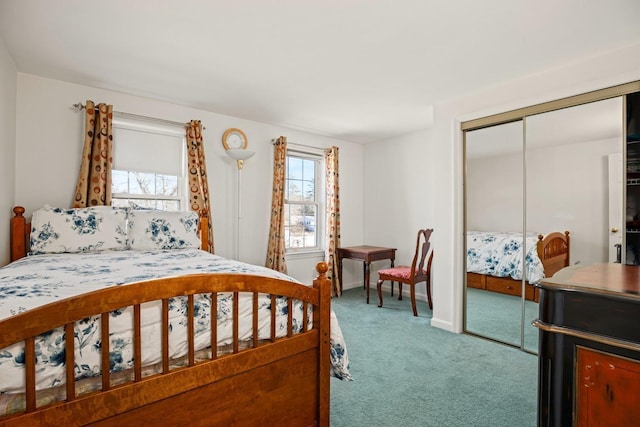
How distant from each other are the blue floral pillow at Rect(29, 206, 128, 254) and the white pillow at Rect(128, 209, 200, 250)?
0.08 meters

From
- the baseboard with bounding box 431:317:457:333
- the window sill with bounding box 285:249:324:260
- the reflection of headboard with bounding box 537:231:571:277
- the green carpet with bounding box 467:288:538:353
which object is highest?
the reflection of headboard with bounding box 537:231:571:277

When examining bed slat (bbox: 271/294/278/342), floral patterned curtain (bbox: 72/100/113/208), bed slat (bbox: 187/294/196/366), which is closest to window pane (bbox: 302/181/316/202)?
floral patterned curtain (bbox: 72/100/113/208)

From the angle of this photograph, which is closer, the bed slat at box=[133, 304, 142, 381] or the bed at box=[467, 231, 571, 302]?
the bed slat at box=[133, 304, 142, 381]

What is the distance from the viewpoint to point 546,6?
6.02ft

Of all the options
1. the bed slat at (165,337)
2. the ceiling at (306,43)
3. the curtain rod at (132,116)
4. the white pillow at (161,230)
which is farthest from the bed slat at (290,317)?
the curtain rod at (132,116)

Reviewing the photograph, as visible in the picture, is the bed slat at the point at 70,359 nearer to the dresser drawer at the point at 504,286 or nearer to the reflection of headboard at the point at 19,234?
the reflection of headboard at the point at 19,234

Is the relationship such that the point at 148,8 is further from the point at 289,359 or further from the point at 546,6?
the point at 546,6

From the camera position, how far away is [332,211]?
15.5 feet

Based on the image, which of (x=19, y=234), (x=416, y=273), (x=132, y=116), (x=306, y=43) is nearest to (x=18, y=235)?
(x=19, y=234)

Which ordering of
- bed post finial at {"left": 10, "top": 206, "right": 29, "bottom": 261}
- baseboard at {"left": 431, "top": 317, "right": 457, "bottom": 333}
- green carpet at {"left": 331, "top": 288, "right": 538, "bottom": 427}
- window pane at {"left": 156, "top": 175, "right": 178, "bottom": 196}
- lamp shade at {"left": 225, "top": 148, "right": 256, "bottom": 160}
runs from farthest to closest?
lamp shade at {"left": 225, "top": 148, "right": 256, "bottom": 160}
window pane at {"left": 156, "top": 175, "right": 178, "bottom": 196}
baseboard at {"left": 431, "top": 317, "right": 457, "bottom": 333}
bed post finial at {"left": 10, "top": 206, "right": 29, "bottom": 261}
green carpet at {"left": 331, "top": 288, "right": 538, "bottom": 427}

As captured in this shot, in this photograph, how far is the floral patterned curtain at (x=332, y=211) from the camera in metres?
4.70

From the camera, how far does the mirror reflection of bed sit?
241 centimetres

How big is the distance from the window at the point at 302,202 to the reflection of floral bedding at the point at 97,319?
2.66 meters

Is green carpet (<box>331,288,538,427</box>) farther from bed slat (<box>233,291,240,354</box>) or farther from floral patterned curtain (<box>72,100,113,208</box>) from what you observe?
floral patterned curtain (<box>72,100,113,208</box>)
